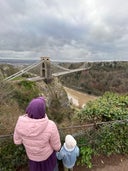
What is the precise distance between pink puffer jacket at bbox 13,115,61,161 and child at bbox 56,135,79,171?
0.27 m

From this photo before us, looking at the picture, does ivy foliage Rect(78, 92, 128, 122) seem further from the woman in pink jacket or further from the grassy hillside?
the grassy hillside

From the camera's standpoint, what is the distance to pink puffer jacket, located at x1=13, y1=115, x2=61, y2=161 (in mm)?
2232

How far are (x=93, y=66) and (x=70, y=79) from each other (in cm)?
752

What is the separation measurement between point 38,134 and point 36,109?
281 mm

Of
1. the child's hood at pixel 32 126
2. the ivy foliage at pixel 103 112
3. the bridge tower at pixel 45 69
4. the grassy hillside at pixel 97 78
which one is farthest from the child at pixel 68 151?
the grassy hillside at pixel 97 78

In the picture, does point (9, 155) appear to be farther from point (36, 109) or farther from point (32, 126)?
point (36, 109)

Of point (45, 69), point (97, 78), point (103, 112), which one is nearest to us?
point (103, 112)

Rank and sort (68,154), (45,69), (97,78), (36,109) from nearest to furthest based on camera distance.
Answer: (36,109)
(68,154)
(45,69)
(97,78)

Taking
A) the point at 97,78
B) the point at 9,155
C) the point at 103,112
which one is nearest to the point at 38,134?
the point at 9,155

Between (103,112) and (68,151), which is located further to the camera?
(103,112)

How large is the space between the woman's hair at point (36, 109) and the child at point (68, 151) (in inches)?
23.3

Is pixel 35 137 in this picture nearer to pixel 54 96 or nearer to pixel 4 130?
pixel 4 130

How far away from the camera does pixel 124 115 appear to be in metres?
3.75

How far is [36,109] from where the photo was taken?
7.19ft
